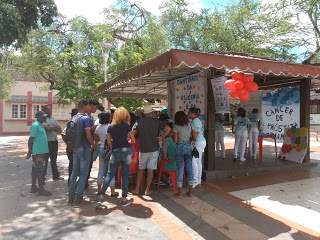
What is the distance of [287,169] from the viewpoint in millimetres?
6453

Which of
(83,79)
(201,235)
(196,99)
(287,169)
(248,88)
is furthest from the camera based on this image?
(83,79)

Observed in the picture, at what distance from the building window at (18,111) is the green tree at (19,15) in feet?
54.6

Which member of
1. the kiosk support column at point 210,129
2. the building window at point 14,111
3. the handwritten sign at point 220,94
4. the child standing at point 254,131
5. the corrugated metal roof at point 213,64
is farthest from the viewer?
the building window at point 14,111

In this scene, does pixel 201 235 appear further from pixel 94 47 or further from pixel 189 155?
pixel 94 47

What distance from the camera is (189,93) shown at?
6.16 meters

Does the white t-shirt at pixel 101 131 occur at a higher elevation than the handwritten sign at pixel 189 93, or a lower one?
lower

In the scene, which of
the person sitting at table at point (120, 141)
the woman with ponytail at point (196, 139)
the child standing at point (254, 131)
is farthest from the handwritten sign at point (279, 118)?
the person sitting at table at point (120, 141)

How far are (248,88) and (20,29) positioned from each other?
8002mm

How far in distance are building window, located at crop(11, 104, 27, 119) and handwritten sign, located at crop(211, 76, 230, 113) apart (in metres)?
23.2

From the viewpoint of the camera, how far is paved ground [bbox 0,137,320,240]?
3092mm

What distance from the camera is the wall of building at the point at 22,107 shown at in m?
22.3

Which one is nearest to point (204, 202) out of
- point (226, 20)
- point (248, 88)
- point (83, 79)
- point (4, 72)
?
point (248, 88)

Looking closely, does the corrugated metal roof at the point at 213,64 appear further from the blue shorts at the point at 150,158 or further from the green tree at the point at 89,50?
the green tree at the point at 89,50

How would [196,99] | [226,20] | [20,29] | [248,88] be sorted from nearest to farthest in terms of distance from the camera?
[248,88], [196,99], [20,29], [226,20]
